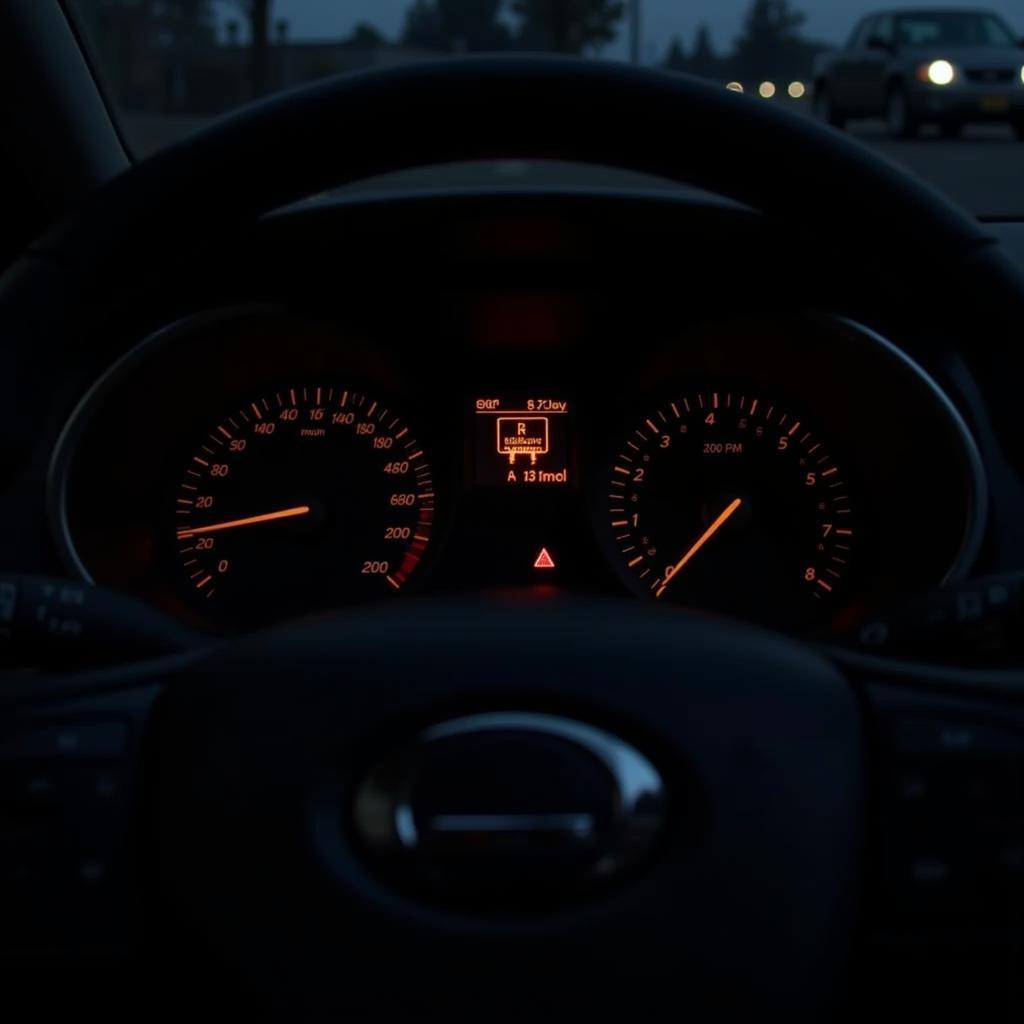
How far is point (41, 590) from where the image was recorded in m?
1.70

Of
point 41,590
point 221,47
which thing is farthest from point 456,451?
point 221,47

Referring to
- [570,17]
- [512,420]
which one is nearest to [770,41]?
[570,17]

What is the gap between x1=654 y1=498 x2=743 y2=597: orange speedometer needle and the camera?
310 cm

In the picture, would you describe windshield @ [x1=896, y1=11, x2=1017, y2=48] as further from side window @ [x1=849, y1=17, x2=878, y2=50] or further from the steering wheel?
the steering wheel

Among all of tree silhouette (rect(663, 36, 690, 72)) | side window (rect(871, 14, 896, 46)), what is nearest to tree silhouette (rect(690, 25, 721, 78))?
tree silhouette (rect(663, 36, 690, 72))

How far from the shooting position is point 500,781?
152 cm

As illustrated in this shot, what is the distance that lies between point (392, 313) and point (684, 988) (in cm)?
182

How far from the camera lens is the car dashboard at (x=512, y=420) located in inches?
114

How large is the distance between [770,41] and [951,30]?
3323 millimetres

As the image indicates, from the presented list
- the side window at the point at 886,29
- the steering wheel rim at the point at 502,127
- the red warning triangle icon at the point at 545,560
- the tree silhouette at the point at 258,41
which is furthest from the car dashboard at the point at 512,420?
the side window at the point at 886,29

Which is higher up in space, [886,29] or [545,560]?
[886,29]

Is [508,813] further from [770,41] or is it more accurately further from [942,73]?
[770,41]

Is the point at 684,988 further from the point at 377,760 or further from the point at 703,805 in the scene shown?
the point at 377,760

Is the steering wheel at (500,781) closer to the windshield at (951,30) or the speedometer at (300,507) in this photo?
the speedometer at (300,507)
